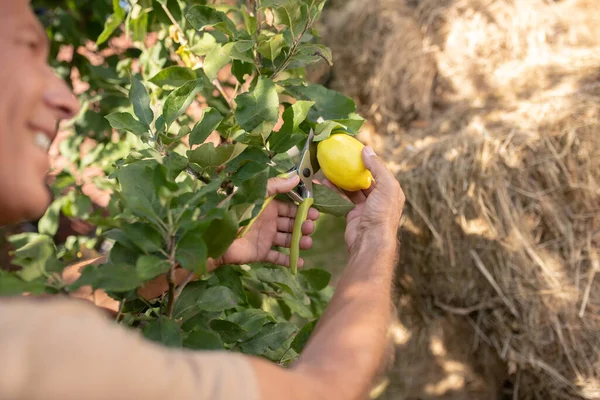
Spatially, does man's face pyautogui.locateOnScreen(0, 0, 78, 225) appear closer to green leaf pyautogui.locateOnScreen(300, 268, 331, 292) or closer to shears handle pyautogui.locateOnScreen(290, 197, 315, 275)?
shears handle pyautogui.locateOnScreen(290, 197, 315, 275)

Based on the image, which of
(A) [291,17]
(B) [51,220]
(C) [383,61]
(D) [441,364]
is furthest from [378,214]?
(C) [383,61]

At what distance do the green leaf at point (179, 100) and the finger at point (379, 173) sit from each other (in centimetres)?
34

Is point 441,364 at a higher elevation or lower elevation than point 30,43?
lower

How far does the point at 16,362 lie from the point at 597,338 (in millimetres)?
2039

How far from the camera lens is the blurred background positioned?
6.76 feet

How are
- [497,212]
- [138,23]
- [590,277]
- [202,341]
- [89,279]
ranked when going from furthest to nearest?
[497,212] < [590,277] < [138,23] < [202,341] < [89,279]

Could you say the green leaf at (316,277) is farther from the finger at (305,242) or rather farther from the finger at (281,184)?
the finger at (281,184)

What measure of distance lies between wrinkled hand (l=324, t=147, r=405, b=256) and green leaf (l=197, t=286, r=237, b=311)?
0.93 feet

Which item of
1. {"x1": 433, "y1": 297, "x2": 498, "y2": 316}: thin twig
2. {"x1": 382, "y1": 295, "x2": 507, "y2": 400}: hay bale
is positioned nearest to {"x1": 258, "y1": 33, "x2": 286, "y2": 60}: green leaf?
{"x1": 433, "y1": 297, "x2": 498, "y2": 316}: thin twig

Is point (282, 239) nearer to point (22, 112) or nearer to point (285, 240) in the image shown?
point (285, 240)

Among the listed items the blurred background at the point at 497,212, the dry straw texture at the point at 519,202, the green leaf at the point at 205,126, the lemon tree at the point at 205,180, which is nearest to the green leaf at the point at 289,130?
the lemon tree at the point at 205,180

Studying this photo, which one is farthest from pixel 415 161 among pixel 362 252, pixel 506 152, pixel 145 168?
pixel 145 168

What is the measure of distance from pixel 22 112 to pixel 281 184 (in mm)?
443

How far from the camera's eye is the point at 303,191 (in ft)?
3.65
